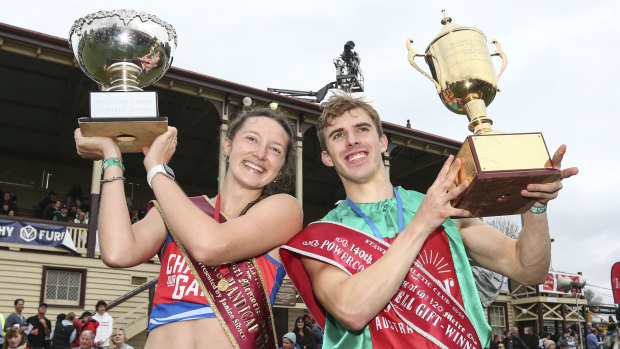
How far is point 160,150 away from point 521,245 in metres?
1.63

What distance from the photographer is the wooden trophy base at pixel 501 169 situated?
204 cm

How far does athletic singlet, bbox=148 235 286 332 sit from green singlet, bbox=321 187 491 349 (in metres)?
0.56

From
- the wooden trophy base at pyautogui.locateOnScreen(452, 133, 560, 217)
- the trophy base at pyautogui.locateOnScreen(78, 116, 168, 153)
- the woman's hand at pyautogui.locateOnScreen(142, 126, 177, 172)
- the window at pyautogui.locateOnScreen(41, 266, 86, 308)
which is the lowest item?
the wooden trophy base at pyautogui.locateOnScreen(452, 133, 560, 217)

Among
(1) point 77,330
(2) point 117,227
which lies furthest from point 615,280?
(2) point 117,227

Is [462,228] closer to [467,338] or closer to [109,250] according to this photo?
[467,338]

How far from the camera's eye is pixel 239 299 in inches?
97.1

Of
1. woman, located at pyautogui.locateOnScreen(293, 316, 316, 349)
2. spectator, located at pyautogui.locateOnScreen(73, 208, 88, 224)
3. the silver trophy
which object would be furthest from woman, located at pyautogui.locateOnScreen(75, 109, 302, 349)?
spectator, located at pyautogui.locateOnScreen(73, 208, 88, 224)

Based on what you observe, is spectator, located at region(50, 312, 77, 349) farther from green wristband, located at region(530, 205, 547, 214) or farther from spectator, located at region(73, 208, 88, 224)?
green wristband, located at region(530, 205, 547, 214)

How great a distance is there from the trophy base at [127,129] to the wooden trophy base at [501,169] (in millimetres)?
1302

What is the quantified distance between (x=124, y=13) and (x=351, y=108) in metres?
1.37

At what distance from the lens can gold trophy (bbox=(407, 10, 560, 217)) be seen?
6.74 feet

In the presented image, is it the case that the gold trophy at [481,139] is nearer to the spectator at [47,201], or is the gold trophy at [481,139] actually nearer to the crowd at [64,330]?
the crowd at [64,330]

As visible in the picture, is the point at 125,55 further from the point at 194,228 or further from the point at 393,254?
the point at 393,254

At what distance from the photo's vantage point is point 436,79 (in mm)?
2855
